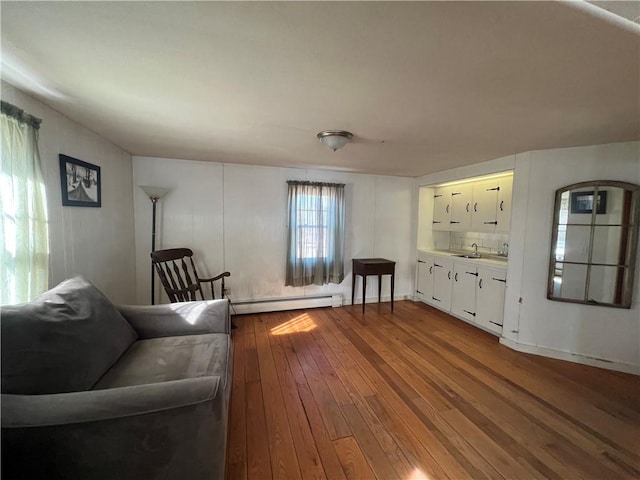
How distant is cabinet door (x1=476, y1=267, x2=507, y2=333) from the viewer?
2945mm

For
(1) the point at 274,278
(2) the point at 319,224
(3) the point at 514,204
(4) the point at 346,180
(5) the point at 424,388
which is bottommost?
(5) the point at 424,388

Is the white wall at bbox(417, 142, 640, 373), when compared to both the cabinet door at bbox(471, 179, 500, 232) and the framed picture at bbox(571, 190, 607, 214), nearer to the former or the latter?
the framed picture at bbox(571, 190, 607, 214)

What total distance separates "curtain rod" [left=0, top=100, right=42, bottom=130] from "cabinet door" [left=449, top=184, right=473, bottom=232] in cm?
430

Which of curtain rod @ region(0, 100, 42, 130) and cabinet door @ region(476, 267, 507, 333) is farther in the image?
cabinet door @ region(476, 267, 507, 333)

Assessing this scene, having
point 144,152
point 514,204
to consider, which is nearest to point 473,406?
point 514,204

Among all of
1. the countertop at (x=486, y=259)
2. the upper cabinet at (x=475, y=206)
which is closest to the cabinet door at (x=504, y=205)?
the upper cabinet at (x=475, y=206)

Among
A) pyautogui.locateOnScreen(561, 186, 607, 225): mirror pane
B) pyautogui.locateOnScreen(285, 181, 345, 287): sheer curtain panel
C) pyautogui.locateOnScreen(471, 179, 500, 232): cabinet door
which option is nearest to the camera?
pyautogui.locateOnScreen(561, 186, 607, 225): mirror pane

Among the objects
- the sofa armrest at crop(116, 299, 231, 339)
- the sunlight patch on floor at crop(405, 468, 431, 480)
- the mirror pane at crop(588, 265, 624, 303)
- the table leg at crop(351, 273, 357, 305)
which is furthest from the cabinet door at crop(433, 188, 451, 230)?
the sofa armrest at crop(116, 299, 231, 339)

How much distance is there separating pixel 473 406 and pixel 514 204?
2.11m

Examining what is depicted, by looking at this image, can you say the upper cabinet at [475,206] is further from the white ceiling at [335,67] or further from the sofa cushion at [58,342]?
the sofa cushion at [58,342]

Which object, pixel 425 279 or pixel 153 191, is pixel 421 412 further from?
pixel 153 191

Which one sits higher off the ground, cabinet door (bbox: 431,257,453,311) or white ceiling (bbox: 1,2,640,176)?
white ceiling (bbox: 1,2,640,176)

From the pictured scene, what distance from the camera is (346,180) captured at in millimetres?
3947

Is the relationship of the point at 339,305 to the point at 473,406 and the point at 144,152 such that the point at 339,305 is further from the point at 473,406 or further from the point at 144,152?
the point at 144,152
